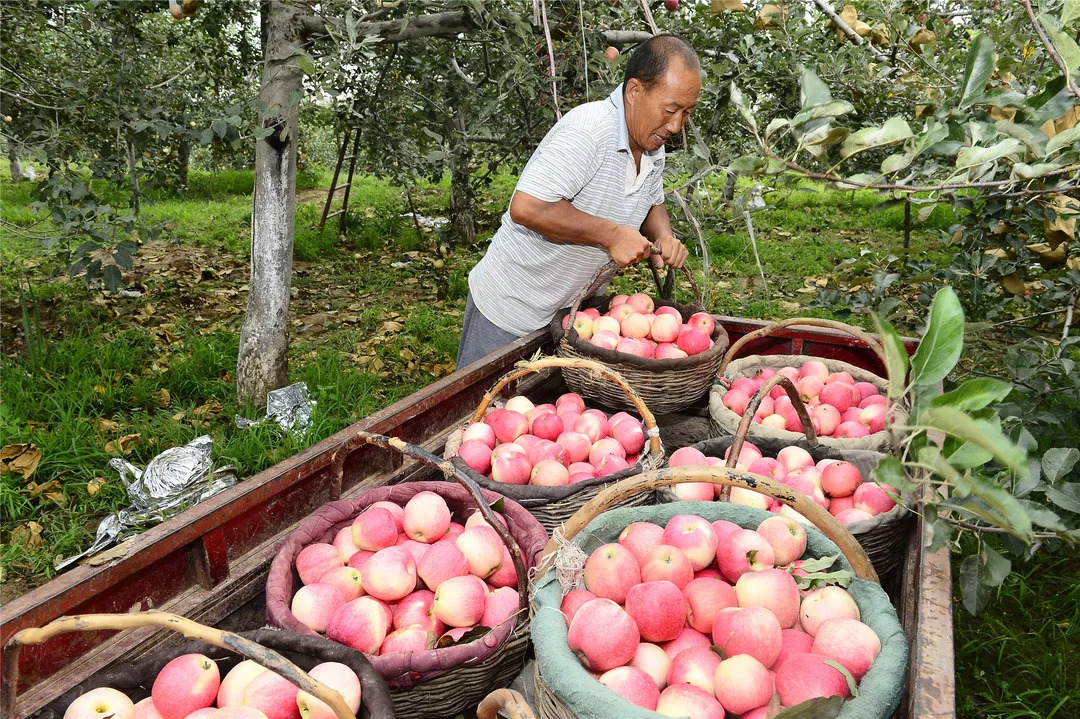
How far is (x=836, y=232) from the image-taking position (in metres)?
8.86

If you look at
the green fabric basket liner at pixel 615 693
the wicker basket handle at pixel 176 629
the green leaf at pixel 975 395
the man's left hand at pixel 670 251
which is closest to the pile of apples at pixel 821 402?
the man's left hand at pixel 670 251

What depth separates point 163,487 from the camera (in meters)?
2.76

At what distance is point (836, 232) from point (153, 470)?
8258mm

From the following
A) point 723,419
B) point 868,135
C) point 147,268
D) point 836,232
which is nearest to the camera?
point 868,135

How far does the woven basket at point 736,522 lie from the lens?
945mm

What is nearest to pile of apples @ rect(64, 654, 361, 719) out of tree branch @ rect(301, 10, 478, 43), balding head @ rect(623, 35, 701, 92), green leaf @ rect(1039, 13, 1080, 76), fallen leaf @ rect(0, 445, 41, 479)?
green leaf @ rect(1039, 13, 1080, 76)

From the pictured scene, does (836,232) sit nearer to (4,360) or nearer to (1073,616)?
(1073,616)

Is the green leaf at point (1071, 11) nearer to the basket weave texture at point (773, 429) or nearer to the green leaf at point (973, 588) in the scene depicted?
Result: the basket weave texture at point (773, 429)

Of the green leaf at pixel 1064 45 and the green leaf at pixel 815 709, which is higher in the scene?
the green leaf at pixel 1064 45

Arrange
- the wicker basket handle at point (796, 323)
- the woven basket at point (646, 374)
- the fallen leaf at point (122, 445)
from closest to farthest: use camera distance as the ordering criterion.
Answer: the wicker basket handle at point (796, 323)
the woven basket at point (646, 374)
the fallen leaf at point (122, 445)

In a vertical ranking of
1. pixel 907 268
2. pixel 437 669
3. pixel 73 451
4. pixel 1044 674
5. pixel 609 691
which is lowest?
pixel 1044 674

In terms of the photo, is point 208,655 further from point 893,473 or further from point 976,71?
point 976,71

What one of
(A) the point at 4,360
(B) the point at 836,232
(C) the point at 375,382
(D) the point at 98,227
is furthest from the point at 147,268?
(B) the point at 836,232

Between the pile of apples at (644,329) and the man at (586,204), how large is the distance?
194mm
